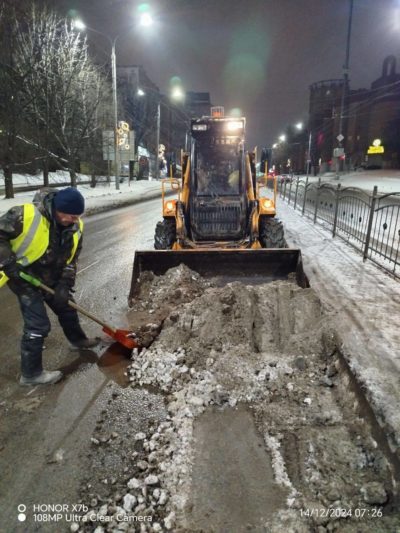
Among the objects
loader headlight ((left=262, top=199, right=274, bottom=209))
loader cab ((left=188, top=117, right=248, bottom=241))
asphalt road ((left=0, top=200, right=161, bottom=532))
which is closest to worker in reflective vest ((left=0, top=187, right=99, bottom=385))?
asphalt road ((left=0, top=200, right=161, bottom=532))

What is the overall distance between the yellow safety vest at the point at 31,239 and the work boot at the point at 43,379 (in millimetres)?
928

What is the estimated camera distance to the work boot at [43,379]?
366 cm

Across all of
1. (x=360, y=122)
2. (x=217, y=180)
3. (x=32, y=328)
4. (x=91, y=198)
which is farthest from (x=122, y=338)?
(x=360, y=122)

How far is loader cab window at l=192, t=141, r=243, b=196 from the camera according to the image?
294 inches

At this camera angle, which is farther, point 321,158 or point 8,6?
point 321,158

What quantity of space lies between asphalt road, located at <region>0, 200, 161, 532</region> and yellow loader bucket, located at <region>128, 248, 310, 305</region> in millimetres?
692

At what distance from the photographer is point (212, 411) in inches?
127

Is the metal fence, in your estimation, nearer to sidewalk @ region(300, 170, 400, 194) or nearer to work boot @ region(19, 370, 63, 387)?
work boot @ region(19, 370, 63, 387)

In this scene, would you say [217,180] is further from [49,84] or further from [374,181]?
[374,181]

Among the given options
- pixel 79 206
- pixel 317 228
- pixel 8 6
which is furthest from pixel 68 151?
pixel 79 206

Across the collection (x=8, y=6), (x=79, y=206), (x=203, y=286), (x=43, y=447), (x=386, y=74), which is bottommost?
(x=43, y=447)

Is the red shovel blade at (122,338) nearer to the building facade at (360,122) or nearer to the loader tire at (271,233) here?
the loader tire at (271,233)

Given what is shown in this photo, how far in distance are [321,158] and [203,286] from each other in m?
68.0

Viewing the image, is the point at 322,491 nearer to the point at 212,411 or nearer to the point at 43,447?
the point at 212,411
